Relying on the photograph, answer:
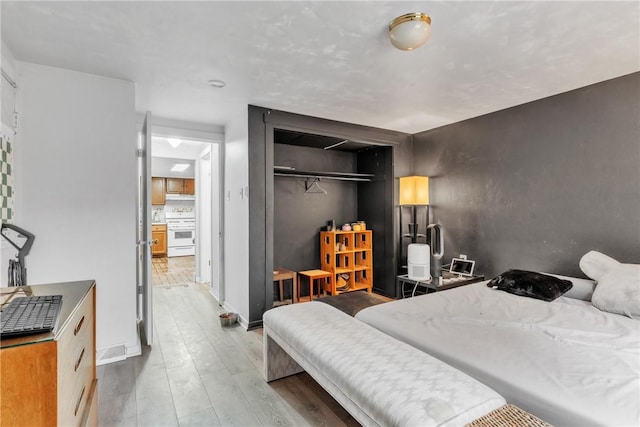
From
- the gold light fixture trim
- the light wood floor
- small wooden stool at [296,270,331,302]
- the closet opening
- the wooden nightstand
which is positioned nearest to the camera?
the gold light fixture trim

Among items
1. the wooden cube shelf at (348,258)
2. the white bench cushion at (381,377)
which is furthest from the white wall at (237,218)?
the white bench cushion at (381,377)

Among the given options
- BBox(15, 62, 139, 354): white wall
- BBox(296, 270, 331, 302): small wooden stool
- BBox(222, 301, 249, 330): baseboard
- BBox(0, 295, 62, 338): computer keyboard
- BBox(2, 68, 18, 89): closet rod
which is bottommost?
BBox(222, 301, 249, 330): baseboard

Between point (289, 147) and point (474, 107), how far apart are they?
236 cm

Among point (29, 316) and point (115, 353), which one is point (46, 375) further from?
point (115, 353)

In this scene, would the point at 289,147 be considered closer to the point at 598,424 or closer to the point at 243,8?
the point at 243,8

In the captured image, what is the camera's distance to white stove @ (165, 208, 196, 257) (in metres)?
8.24

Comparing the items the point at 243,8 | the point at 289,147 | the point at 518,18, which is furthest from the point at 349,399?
the point at 289,147

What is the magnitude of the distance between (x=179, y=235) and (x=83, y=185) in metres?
6.25

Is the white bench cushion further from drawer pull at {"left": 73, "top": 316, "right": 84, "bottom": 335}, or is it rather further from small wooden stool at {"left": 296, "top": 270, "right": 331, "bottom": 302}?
small wooden stool at {"left": 296, "top": 270, "right": 331, "bottom": 302}

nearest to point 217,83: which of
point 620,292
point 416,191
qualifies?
point 416,191

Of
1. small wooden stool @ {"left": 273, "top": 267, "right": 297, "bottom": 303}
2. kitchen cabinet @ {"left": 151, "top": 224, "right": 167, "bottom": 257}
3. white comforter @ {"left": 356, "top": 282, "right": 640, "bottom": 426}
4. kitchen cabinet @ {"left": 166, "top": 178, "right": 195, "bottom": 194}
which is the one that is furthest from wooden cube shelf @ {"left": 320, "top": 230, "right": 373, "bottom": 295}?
kitchen cabinet @ {"left": 166, "top": 178, "right": 195, "bottom": 194}

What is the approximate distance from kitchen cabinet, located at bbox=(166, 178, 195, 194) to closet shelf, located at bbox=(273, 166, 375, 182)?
5602mm

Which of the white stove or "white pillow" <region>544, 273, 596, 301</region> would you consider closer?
"white pillow" <region>544, 273, 596, 301</region>

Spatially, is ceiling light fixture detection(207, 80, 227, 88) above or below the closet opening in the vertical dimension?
above
